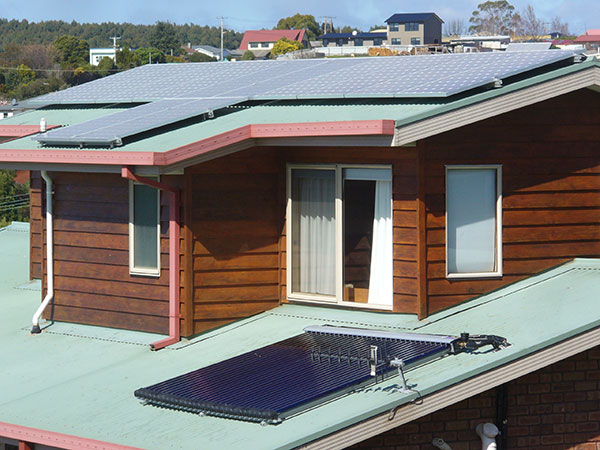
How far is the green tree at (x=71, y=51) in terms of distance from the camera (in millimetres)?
123250

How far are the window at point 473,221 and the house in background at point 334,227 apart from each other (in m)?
0.02

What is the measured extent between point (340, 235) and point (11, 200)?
169 feet

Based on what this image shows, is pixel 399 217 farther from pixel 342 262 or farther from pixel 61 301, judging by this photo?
pixel 61 301

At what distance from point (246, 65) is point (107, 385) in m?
7.28

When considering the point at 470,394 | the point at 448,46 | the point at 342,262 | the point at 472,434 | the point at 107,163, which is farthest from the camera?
the point at 448,46

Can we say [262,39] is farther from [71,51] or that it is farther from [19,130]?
[19,130]

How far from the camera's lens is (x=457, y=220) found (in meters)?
12.9

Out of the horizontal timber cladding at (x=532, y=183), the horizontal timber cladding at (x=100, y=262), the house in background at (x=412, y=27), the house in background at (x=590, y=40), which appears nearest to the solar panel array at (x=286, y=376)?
the horizontal timber cladding at (x=532, y=183)

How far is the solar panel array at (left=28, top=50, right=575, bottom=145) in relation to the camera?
13.0 m

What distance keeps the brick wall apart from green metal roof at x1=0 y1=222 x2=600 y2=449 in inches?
27.0

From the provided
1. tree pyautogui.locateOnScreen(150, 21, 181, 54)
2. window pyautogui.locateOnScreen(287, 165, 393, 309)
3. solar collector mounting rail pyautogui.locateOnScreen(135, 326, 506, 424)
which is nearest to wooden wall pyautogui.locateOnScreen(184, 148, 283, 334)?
window pyautogui.locateOnScreen(287, 165, 393, 309)

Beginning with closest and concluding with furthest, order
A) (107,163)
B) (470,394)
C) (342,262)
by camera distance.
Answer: (470,394)
(107,163)
(342,262)

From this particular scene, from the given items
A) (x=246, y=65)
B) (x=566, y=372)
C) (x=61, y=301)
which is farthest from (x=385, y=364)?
(x=246, y=65)

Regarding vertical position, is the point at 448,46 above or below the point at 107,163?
above
